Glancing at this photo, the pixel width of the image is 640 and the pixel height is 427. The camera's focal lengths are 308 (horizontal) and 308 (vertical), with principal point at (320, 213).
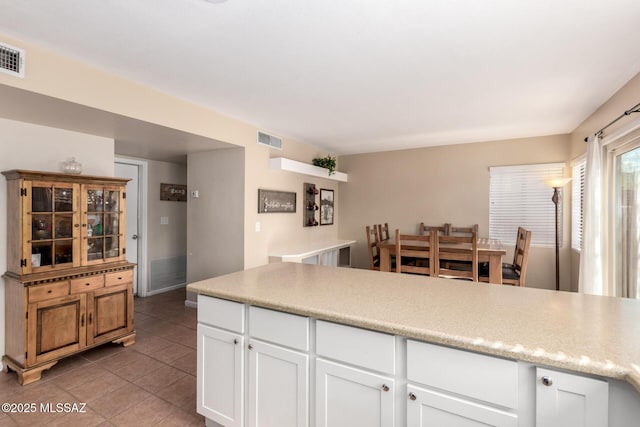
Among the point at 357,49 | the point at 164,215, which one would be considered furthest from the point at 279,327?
the point at 164,215

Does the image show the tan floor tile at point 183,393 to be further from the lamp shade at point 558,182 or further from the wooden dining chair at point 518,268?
the lamp shade at point 558,182

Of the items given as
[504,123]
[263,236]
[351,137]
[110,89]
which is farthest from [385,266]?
[110,89]

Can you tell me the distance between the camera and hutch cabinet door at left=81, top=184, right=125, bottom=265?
2814mm

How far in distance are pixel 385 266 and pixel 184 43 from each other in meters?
2.87

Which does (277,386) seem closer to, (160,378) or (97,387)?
(160,378)

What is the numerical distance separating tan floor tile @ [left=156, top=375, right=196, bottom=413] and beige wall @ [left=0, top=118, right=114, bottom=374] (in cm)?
157

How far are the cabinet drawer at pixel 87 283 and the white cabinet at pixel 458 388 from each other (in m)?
2.84

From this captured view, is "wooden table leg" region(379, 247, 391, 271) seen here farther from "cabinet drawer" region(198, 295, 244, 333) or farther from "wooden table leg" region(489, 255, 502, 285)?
"cabinet drawer" region(198, 295, 244, 333)

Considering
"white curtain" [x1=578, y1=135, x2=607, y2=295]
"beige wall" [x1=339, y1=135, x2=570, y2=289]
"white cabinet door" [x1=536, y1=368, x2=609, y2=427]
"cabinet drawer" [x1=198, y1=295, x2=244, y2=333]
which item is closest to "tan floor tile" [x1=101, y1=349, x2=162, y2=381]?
"cabinet drawer" [x1=198, y1=295, x2=244, y2=333]

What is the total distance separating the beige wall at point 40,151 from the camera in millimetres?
2582

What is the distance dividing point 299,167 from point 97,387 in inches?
128

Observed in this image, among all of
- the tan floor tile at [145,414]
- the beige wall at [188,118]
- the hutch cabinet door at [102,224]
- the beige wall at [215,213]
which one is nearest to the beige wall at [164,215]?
the beige wall at [215,213]

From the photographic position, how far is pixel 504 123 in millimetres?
3824

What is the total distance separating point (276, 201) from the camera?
4.36 metres
